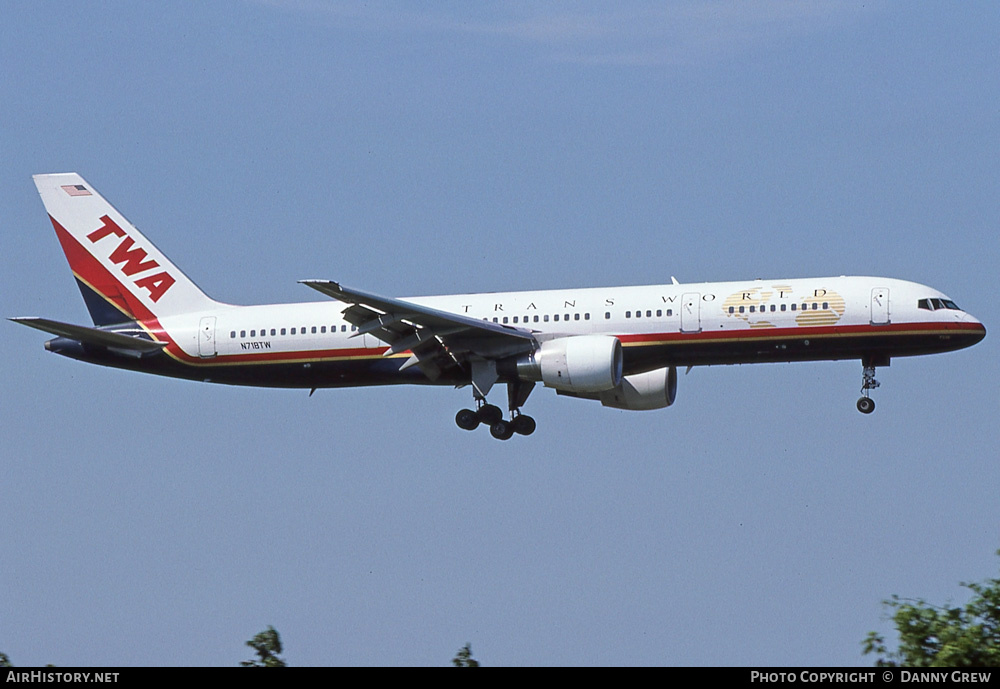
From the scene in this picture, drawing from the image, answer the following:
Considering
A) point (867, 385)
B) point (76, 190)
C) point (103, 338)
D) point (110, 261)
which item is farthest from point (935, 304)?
point (76, 190)

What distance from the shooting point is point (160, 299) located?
54.1 metres

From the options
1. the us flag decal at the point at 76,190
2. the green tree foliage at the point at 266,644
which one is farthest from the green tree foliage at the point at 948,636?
the us flag decal at the point at 76,190

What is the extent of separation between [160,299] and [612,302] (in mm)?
15292

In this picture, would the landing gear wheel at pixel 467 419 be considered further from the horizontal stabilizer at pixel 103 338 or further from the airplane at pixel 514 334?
the horizontal stabilizer at pixel 103 338

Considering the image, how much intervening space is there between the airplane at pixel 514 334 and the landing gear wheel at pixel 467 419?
0.14 ft

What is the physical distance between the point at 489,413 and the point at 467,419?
2.30 ft

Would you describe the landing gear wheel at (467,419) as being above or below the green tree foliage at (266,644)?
Answer: above

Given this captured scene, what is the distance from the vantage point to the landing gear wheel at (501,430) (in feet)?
168

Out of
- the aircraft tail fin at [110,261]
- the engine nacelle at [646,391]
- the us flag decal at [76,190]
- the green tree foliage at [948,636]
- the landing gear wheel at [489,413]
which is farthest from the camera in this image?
the us flag decal at [76,190]

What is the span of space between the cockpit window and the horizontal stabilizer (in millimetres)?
23186

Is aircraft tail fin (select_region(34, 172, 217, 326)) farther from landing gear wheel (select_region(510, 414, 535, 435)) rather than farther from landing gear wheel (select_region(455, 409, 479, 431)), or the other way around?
landing gear wheel (select_region(510, 414, 535, 435))

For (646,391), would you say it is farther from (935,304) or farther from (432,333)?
(935,304)

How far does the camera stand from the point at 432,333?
48.2 meters
